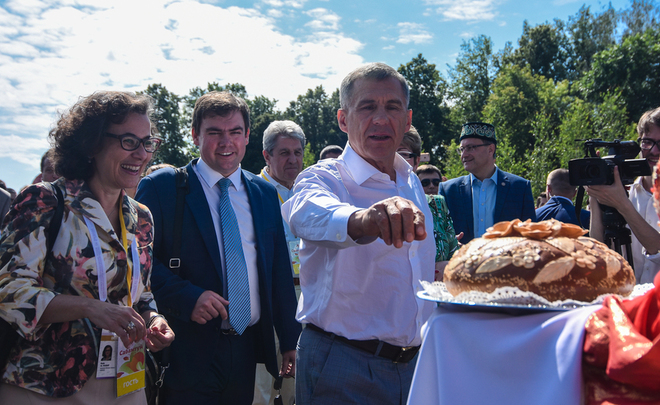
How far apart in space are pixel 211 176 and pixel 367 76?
61.0 inches

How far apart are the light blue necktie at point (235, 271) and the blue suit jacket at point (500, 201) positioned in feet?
7.98

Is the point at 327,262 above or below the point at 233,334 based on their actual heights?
above

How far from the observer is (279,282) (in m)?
3.39

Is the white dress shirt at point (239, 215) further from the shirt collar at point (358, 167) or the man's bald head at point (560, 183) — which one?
the man's bald head at point (560, 183)

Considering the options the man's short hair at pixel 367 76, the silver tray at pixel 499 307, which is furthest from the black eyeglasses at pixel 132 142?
the silver tray at pixel 499 307

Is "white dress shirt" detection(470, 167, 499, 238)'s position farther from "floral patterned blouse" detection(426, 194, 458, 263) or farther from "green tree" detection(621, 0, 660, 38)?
"green tree" detection(621, 0, 660, 38)

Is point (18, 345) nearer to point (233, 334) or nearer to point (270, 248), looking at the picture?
point (233, 334)

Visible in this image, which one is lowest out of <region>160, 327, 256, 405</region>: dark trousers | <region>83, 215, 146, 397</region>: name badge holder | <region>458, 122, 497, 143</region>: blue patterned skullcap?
<region>160, 327, 256, 405</region>: dark trousers

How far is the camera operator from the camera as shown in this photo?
287 centimetres

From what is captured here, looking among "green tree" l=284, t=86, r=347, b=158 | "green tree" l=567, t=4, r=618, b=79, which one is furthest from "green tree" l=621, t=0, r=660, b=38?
"green tree" l=284, t=86, r=347, b=158

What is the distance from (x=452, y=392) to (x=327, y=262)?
1.05 meters

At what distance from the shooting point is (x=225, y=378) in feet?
9.58

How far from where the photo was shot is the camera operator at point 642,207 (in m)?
2.87

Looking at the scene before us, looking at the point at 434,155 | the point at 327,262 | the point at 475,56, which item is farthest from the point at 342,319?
the point at 475,56
